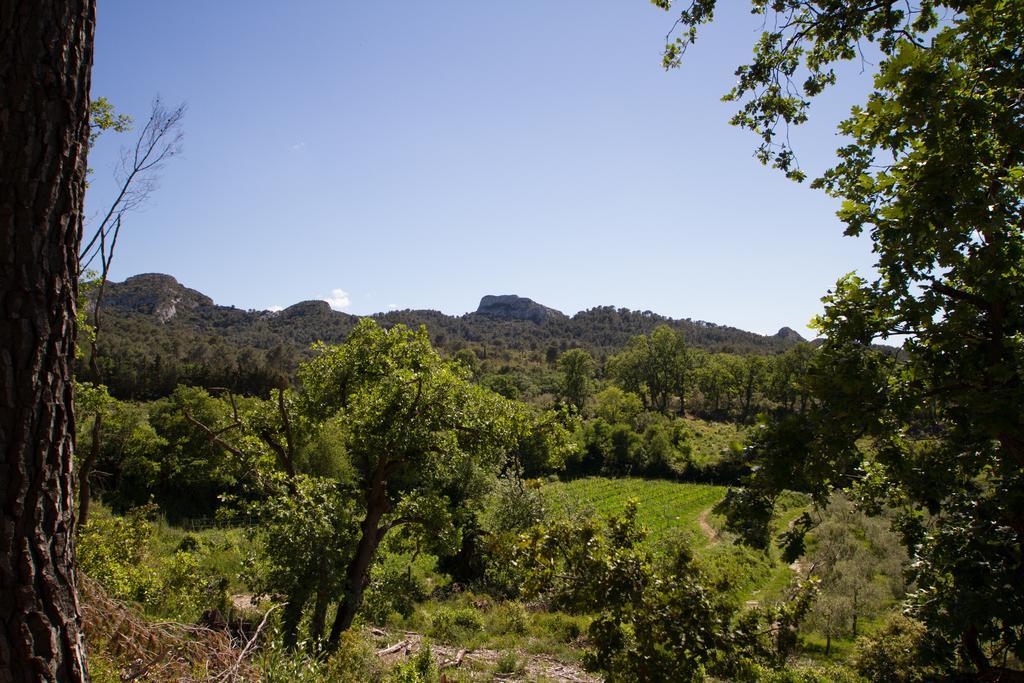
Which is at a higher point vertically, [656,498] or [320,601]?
[320,601]

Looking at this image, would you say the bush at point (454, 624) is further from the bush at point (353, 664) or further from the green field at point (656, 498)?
the green field at point (656, 498)

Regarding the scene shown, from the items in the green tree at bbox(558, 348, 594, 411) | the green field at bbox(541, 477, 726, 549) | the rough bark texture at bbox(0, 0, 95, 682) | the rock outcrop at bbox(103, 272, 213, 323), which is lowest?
the green field at bbox(541, 477, 726, 549)

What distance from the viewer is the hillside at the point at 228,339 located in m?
62.2

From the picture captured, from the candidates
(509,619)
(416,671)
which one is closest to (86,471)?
(416,671)

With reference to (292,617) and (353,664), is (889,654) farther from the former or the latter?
(292,617)

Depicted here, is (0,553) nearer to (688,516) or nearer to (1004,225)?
(1004,225)

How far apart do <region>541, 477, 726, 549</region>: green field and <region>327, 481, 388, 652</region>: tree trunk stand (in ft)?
62.7

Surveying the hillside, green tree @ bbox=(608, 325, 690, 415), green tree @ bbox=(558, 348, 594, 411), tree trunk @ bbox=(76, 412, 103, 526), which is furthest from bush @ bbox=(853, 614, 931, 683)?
green tree @ bbox=(608, 325, 690, 415)

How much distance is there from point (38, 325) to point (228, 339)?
15772 centimetres

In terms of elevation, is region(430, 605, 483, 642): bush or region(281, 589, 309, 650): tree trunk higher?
region(281, 589, 309, 650): tree trunk

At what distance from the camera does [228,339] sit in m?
142

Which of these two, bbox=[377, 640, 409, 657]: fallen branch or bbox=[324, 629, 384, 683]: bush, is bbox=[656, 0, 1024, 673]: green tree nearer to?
bbox=[324, 629, 384, 683]: bush

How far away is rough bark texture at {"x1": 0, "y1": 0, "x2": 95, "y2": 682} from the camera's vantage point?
2225 mm

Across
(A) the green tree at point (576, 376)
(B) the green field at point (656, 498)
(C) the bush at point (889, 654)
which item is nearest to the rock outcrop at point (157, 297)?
(A) the green tree at point (576, 376)
